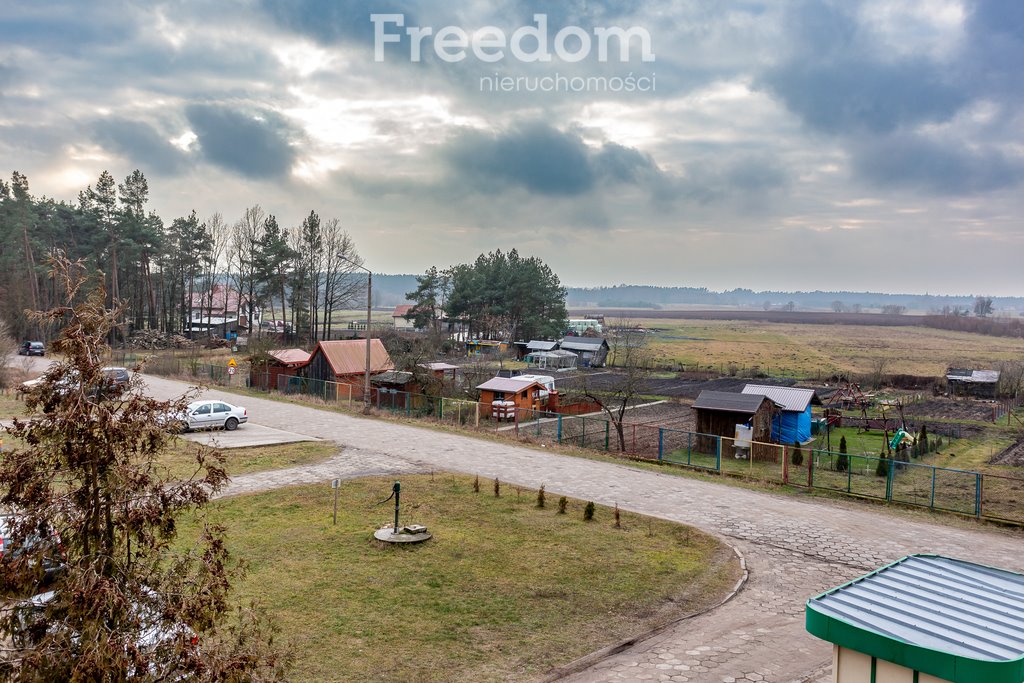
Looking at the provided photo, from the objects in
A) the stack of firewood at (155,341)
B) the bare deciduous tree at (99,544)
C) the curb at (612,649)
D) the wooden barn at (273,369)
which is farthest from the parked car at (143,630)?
the stack of firewood at (155,341)

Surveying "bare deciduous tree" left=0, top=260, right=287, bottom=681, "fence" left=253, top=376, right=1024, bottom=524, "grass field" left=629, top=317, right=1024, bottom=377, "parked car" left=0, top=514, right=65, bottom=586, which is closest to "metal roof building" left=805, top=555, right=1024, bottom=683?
"bare deciduous tree" left=0, top=260, right=287, bottom=681

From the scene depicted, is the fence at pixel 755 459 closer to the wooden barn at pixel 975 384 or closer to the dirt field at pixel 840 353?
the wooden barn at pixel 975 384

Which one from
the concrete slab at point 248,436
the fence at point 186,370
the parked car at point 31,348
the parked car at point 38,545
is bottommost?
the concrete slab at point 248,436

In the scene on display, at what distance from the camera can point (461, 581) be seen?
12.7 meters

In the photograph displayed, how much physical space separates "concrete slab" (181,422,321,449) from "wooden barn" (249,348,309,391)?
51.0 ft

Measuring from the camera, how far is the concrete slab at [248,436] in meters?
25.6

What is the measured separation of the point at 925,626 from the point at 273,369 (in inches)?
1714

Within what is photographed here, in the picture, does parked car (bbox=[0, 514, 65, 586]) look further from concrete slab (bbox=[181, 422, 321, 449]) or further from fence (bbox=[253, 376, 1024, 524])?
concrete slab (bbox=[181, 422, 321, 449])

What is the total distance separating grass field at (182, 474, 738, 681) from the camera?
10031 millimetres

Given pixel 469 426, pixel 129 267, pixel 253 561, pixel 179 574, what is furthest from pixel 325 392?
pixel 129 267

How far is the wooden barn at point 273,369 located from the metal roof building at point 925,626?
41.1 m

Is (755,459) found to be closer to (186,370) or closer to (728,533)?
(728,533)

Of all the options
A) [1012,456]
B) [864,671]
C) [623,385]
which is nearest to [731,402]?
[1012,456]

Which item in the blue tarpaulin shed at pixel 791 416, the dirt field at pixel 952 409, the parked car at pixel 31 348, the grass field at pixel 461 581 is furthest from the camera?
the parked car at pixel 31 348
